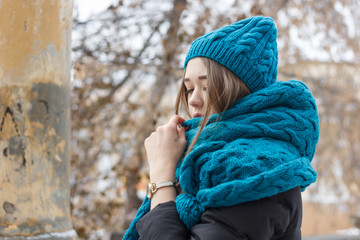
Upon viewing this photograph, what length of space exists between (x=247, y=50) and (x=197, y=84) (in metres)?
0.20

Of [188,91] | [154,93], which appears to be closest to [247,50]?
[188,91]

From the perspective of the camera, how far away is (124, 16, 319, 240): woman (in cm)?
114

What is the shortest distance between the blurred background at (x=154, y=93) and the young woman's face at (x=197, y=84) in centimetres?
317

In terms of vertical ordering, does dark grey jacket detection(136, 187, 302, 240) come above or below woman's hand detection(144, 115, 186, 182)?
below

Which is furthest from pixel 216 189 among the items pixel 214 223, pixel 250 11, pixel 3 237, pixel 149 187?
pixel 250 11

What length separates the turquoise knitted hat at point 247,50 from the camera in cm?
134

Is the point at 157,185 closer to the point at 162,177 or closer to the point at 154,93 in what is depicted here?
the point at 162,177

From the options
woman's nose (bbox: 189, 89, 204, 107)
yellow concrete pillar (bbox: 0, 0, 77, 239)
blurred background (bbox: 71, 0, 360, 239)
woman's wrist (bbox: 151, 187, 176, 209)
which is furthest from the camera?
blurred background (bbox: 71, 0, 360, 239)

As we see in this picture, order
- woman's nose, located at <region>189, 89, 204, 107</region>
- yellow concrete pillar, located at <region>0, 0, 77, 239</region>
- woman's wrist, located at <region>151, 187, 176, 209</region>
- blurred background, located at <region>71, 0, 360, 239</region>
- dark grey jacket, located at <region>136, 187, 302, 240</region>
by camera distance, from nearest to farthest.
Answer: dark grey jacket, located at <region>136, 187, 302, 240</region>, woman's wrist, located at <region>151, 187, 176, 209</region>, woman's nose, located at <region>189, 89, 204, 107</region>, yellow concrete pillar, located at <region>0, 0, 77, 239</region>, blurred background, located at <region>71, 0, 360, 239</region>

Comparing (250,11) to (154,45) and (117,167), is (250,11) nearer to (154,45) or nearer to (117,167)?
(154,45)

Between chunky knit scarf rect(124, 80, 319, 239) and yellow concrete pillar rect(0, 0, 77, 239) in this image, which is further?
yellow concrete pillar rect(0, 0, 77, 239)

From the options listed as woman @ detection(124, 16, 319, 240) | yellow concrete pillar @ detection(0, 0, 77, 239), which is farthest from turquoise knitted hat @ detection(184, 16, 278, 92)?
yellow concrete pillar @ detection(0, 0, 77, 239)

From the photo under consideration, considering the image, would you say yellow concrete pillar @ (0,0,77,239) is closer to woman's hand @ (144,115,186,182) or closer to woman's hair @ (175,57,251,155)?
woman's hand @ (144,115,186,182)

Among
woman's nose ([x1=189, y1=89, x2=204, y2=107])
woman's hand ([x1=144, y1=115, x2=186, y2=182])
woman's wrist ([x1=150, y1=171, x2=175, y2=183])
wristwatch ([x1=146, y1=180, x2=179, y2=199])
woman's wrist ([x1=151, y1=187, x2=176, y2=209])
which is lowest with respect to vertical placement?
woman's wrist ([x1=151, y1=187, x2=176, y2=209])
